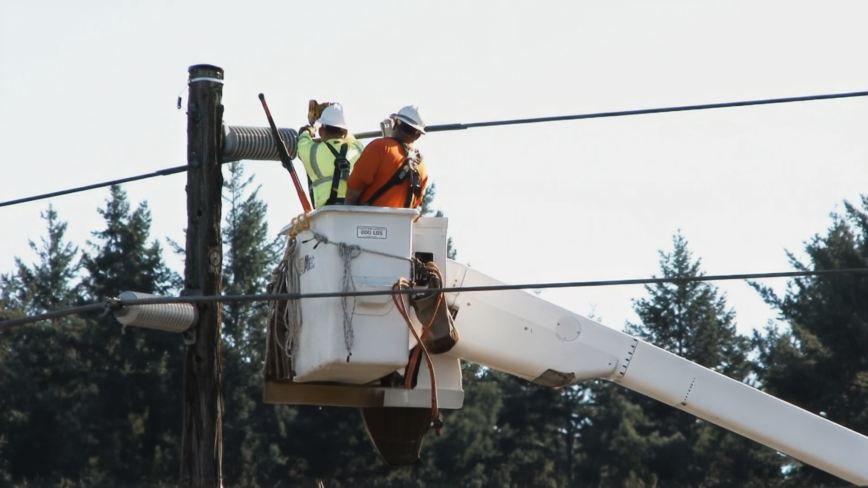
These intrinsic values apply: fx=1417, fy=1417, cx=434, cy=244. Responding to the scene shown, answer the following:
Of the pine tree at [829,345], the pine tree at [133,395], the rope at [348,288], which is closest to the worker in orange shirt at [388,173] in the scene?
the rope at [348,288]

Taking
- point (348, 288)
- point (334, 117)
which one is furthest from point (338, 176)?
point (348, 288)

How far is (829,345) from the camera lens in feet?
145

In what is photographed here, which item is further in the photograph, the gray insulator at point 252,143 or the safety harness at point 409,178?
the gray insulator at point 252,143

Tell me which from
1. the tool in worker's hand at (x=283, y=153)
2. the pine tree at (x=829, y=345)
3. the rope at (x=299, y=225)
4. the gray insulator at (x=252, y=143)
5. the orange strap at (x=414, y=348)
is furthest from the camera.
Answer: the pine tree at (x=829, y=345)

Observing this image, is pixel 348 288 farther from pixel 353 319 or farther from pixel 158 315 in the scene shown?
pixel 158 315

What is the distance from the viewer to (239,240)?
54.8 m

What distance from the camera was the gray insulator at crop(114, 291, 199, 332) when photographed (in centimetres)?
895

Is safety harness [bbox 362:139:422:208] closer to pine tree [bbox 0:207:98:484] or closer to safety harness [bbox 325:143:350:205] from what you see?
safety harness [bbox 325:143:350:205]

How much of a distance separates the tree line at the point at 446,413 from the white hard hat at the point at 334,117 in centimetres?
3563

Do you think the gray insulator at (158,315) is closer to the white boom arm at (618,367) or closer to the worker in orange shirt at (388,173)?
the worker in orange shirt at (388,173)

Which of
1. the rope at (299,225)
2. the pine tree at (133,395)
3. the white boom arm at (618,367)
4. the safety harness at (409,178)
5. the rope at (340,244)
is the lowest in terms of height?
the white boom arm at (618,367)

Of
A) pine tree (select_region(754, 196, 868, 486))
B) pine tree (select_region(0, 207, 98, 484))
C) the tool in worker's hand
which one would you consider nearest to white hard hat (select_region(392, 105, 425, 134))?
the tool in worker's hand

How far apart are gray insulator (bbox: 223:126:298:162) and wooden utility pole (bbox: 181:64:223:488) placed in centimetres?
11

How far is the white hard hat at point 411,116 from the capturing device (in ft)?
30.1
